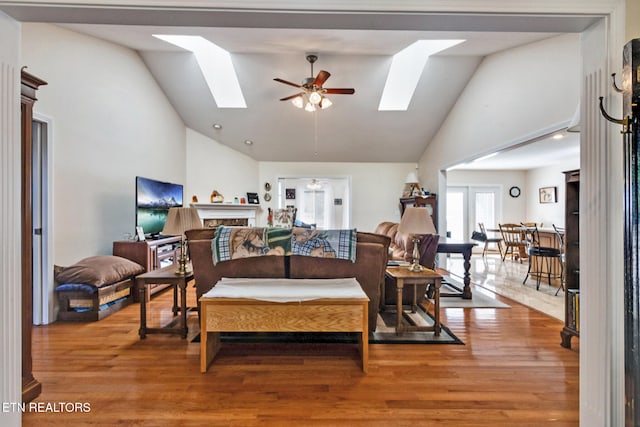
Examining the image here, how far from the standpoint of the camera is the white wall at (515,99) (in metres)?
3.20

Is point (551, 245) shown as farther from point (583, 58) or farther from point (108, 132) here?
point (108, 132)

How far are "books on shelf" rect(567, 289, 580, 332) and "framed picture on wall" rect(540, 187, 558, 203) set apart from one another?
20.2 feet

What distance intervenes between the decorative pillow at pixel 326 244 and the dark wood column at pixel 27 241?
1721 mm

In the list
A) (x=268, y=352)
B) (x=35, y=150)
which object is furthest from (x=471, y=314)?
(x=35, y=150)

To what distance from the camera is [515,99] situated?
393cm

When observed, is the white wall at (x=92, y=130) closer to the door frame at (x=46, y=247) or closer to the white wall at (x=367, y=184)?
the door frame at (x=46, y=247)

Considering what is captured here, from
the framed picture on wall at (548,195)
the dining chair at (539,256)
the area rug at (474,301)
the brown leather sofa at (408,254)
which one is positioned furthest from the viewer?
the framed picture on wall at (548,195)

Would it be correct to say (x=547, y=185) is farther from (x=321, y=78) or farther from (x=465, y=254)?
(x=321, y=78)

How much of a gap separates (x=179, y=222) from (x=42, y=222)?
4.96 ft

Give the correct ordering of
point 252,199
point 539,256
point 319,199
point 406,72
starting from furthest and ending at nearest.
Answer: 1. point 319,199
2. point 252,199
3. point 406,72
4. point 539,256

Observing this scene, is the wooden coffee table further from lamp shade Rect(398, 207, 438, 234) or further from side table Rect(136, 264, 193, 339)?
lamp shade Rect(398, 207, 438, 234)

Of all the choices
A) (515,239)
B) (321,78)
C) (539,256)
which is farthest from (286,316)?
(515,239)

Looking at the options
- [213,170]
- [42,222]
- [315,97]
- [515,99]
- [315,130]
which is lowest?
[42,222]

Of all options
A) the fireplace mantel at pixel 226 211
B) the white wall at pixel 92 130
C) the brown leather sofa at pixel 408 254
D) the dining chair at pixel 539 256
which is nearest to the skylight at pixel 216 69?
the white wall at pixel 92 130
